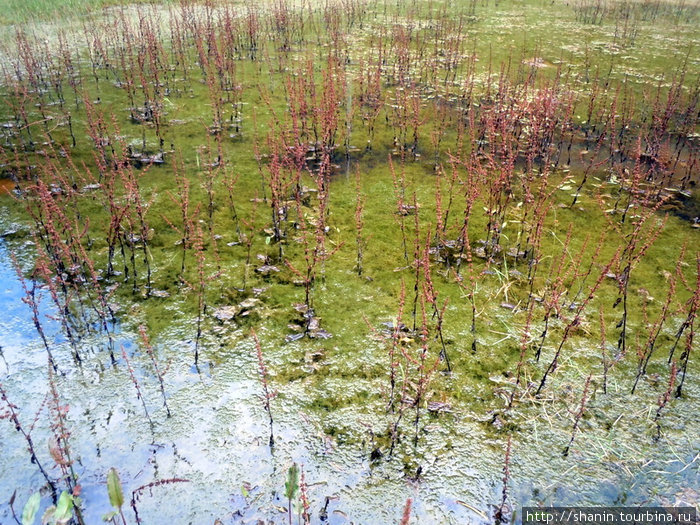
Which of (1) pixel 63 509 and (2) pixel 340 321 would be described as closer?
(1) pixel 63 509

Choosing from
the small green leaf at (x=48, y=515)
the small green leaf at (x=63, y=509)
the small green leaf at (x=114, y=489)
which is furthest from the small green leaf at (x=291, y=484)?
the small green leaf at (x=48, y=515)

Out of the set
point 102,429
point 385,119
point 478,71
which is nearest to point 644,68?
point 478,71

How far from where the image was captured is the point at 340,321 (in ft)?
11.7

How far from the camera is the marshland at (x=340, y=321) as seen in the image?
2.51m

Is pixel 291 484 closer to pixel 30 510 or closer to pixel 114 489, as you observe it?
pixel 114 489

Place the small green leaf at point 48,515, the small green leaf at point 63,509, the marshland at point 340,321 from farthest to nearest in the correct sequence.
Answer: the marshland at point 340,321 → the small green leaf at point 48,515 → the small green leaf at point 63,509

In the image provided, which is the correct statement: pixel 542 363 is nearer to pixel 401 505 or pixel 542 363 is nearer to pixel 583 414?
pixel 583 414

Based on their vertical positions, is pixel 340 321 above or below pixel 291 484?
below

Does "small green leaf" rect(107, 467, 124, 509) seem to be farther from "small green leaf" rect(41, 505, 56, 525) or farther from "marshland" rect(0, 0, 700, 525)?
"small green leaf" rect(41, 505, 56, 525)

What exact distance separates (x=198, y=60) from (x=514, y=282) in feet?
23.4

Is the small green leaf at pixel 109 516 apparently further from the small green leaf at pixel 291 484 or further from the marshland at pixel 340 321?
the small green leaf at pixel 291 484

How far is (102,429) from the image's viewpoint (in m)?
2.70

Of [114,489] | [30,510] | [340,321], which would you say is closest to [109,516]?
[114,489]

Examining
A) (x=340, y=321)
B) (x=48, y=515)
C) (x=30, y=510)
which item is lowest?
(x=340, y=321)
